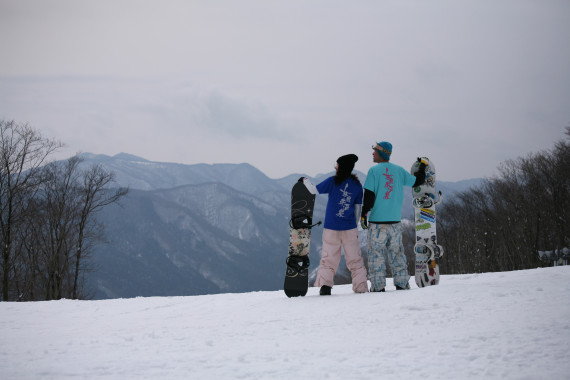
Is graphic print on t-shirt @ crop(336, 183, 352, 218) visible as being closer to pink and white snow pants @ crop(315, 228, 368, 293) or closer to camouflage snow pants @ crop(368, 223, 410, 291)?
pink and white snow pants @ crop(315, 228, 368, 293)

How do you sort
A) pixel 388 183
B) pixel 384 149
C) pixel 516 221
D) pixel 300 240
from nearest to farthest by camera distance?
1. pixel 388 183
2. pixel 300 240
3. pixel 384 149
4. pixel 516 221

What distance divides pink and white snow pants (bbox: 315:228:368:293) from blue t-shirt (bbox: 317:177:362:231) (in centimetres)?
13

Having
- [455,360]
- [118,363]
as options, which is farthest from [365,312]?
[118,363]

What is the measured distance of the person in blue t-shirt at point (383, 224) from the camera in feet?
24.2

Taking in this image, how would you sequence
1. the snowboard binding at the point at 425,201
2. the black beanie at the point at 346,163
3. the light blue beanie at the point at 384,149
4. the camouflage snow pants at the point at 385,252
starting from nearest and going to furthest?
the camouflage snow pants at the point at 385,252 < the black beanie at the point at 346,163 < the light blue beanie at the point at 384,149 < the snowboard binding at the point at 425,201

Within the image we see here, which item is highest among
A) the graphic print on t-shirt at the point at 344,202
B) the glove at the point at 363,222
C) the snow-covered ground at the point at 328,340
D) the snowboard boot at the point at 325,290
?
the graphic print on t-shirt at the point at 344,202

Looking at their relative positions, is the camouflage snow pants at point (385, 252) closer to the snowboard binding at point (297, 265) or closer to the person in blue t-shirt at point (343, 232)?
the person in blue t-shirt at point (343, 232)

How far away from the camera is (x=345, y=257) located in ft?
24.5

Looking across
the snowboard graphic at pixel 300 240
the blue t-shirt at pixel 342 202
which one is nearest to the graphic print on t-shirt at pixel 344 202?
the blue t-shirt at pixel 342 202

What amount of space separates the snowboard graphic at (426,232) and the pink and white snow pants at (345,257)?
1139 mm

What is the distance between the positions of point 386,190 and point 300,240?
1.66m

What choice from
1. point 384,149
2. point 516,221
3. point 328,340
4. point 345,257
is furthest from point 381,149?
point 516,221

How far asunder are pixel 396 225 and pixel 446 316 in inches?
109

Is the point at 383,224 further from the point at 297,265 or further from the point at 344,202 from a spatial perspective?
the point at 297,265
